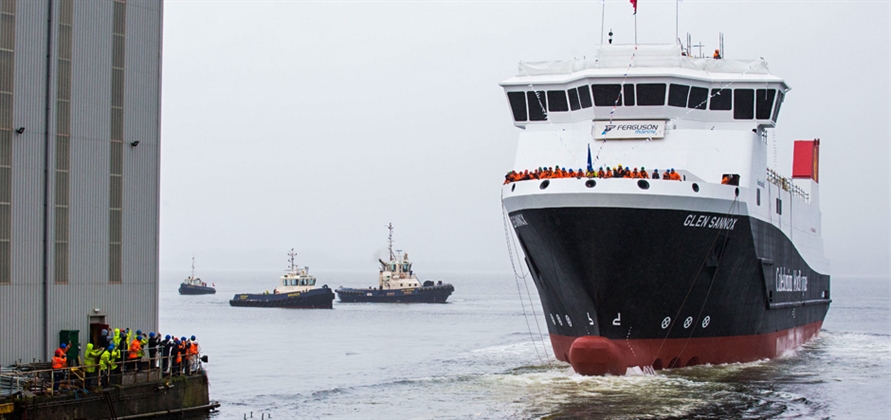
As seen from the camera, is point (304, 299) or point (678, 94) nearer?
point (678, 94)

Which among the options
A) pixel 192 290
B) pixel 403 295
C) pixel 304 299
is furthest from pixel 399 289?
pixel 192 290

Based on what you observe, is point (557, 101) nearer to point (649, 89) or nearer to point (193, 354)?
point (649, 89)

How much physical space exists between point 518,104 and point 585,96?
2.51 metres

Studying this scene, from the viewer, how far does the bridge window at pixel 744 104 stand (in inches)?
1174

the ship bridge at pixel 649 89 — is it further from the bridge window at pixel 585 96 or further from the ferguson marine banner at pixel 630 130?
the ferguson marine banner at pixel 630 130

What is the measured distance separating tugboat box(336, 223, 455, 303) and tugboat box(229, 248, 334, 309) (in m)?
7.01

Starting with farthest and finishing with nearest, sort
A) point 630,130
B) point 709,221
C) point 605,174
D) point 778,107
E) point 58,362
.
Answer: point 778,107 < point 630,130 < point 709,221 < point 605,174 < point 58,362

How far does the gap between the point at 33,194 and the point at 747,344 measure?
19862mm

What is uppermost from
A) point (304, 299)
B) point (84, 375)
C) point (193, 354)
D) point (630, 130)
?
point (630, 130)

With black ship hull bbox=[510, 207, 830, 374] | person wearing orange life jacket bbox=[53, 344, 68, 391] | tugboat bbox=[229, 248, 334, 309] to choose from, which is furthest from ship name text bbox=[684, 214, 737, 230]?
tugboat bbox=[229, 248, 334, 309]

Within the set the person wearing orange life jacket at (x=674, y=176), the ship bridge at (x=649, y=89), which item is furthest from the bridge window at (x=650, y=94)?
the person wearing orange life jacket at (x=674, y=176)

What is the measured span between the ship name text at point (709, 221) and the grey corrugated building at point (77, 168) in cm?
1322

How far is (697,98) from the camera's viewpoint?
2952 centimetres

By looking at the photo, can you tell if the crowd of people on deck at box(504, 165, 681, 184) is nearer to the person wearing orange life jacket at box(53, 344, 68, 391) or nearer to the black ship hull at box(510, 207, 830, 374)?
the black ship hull at box(510, 207, 830, 374)
